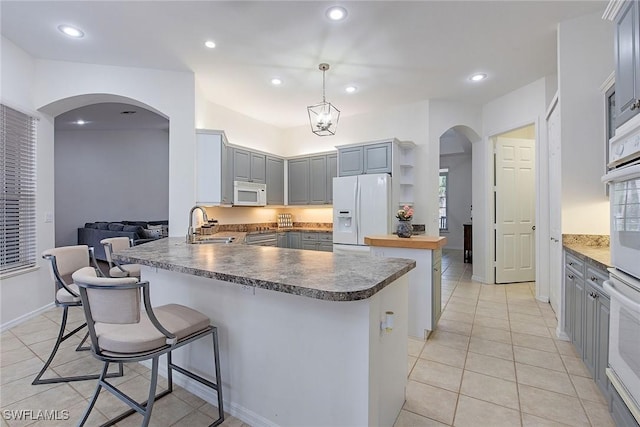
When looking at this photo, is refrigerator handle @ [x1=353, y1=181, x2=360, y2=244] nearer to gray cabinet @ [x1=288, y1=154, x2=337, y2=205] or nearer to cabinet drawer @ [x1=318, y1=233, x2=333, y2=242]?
cabinet drawer @ [x1=318, y1=233, x2=333, y2=242]

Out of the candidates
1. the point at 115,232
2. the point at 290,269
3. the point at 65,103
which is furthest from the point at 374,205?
the point at 115,232

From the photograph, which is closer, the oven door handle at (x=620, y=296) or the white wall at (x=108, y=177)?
the oven door handle at (x=620, y=296)

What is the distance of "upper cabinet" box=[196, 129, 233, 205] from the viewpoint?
417 centimetres

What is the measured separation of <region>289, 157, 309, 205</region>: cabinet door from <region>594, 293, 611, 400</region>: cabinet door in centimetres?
451

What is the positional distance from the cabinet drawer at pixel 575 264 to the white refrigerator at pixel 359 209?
2163 millimetres

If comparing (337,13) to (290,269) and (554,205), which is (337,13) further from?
(554,205)

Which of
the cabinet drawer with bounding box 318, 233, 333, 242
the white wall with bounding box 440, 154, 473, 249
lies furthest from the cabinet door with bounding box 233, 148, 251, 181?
the white wall with bounding box 440, 154, 473, 249

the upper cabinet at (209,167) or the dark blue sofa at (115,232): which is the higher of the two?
the upper cabinet at (209,167)

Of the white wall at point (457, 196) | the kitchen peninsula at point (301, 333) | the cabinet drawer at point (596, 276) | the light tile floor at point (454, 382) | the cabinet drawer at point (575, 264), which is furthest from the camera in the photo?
the white wall at point (457, 196)

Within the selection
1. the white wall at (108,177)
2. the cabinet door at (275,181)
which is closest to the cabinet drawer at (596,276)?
the cabinet door at (275,181)

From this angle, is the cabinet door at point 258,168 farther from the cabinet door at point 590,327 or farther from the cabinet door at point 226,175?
the cabinet door at point 590,327

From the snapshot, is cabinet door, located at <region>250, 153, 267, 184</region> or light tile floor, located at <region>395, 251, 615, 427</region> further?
cabinet door, located at <region>250, 153, 267, 184</region>

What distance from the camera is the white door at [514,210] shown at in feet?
16.0

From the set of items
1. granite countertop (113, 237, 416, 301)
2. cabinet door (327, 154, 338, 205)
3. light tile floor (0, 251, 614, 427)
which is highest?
cabinet door (327, 154, 338, 205)
